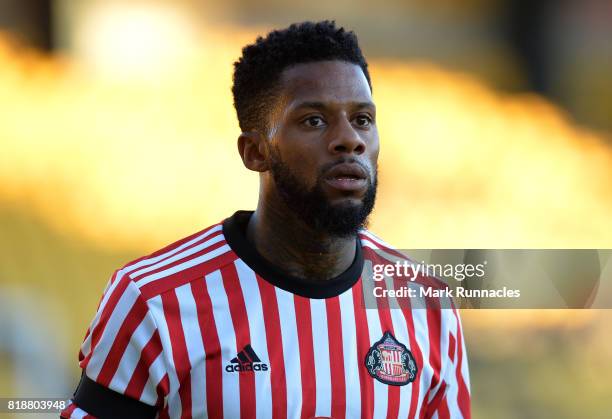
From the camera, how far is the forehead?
1997mm

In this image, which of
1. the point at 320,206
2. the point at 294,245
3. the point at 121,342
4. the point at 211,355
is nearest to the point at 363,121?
the point at 320,206

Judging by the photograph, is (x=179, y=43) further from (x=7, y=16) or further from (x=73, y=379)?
(x=73, y=379)

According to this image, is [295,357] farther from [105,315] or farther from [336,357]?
[105,315]

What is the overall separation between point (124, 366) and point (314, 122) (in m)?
0.69

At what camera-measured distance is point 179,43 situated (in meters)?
3.57

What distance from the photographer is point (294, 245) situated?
2.07 metres

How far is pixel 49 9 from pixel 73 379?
149 centimetres

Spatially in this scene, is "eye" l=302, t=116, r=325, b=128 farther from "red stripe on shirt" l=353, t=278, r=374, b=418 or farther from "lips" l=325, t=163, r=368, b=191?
"red stripe on shirt" l=353, t=278, r=374, b=418

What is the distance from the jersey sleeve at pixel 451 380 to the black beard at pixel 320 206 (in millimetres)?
375

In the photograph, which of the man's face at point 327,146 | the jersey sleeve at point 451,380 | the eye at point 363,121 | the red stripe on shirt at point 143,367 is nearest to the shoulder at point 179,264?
the red stripe on shirt at point 143,367

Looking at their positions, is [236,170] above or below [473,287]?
above

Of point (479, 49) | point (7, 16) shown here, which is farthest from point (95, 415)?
point (479, 49)

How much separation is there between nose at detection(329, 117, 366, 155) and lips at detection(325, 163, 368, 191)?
0.04 m

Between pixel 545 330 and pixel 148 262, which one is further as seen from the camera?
pixel 545 330
